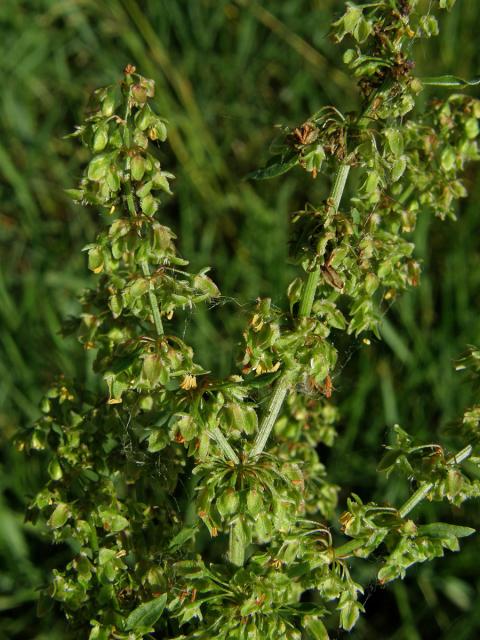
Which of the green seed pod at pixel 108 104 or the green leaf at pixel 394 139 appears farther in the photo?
the green leaf at pixel 394 139

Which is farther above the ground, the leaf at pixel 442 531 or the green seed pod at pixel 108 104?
the green seed pod at pixel 108 104

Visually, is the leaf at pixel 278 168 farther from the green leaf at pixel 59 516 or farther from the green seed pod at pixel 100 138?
the green leaf at pixel 59 516

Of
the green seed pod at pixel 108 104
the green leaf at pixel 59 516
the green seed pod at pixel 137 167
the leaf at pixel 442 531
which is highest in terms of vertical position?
the green seed pod at pixel 108 104

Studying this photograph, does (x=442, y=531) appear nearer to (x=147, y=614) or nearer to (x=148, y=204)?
(x=147, y=614)

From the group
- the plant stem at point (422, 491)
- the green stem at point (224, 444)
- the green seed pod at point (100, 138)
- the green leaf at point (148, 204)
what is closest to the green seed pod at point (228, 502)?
the green stem at point (224, 444)

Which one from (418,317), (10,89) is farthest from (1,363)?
(418,317)

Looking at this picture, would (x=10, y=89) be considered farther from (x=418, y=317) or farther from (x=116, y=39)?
(x=418, y=317)

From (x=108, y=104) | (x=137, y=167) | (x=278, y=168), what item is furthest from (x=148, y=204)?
(x=278, y=168)

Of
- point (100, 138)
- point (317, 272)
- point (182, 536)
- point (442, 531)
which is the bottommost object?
point (442, 531)
